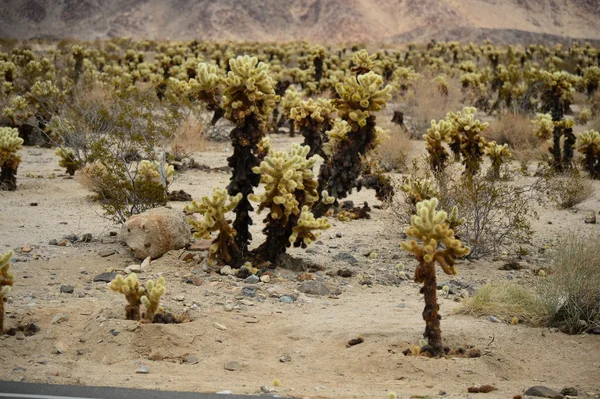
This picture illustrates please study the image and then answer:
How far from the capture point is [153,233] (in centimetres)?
941

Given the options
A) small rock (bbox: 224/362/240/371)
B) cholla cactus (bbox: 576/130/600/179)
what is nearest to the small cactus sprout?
small rock (bbox: 224/362/240/371)

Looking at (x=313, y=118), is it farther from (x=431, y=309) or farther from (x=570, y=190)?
(x=431, y=309)

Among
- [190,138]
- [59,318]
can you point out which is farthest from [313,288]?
[190,138]

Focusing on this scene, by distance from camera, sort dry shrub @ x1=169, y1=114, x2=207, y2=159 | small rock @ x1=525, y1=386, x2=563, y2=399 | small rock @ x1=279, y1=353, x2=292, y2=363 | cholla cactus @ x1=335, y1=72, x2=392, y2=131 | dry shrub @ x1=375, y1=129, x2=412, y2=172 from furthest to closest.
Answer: dry shrub @ x1=169, y1=114, x2=207, y2=159 < dry shrub @ x1=375, y1=129, x2=412, y2=172 < cholla cactus @ x1=335, y1=72, x2=392, y2=131 < small rock @ x1=279, y1=353, x2=292, y2=363 < small rock @ x1=525, y1=386, x2=563, y2=399

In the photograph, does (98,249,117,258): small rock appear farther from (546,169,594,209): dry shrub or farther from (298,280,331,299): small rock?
(546,169,594,209): dry shrub

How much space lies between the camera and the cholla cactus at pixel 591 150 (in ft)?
48.8

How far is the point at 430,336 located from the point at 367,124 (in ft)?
16.3

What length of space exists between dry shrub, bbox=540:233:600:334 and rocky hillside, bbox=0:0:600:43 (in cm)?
4860

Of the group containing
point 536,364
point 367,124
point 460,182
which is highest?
point 367,124

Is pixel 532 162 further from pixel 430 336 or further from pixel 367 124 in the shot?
pixel 430 336

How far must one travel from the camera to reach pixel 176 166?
1512 centimetres

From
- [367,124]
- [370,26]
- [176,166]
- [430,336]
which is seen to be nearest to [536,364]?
[430,336]

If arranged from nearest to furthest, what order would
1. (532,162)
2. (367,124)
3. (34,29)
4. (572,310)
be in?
(572,310) → (367,124) → (532,162) → (34,29)

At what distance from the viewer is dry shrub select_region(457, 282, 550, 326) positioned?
25.0 ft
